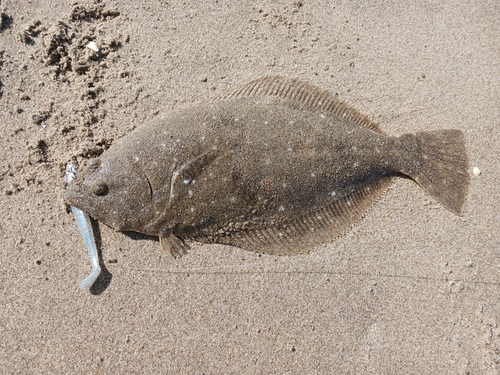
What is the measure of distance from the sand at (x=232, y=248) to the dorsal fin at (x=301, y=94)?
165 millimetres

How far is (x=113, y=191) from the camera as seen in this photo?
8.94 ft

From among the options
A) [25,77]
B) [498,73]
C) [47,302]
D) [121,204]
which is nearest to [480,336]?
[498,73]

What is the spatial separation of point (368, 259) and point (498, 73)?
2319mm

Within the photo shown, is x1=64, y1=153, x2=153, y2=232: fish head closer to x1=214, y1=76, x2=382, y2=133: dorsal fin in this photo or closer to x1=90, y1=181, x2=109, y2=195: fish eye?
x1=90, y1=181, x2=109, y2=195: fish eye

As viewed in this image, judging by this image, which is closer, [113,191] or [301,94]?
[113,191]

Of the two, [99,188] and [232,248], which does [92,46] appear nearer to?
[99,188]

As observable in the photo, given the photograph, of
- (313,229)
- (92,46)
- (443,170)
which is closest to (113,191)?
(92,46)

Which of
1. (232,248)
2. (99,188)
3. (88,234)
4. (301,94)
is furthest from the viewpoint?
(301,94)

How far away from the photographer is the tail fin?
303 cm

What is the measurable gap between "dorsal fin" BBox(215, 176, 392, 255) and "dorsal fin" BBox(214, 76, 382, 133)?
644 mm

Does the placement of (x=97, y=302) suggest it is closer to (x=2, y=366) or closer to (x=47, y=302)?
(x=47, y=302)

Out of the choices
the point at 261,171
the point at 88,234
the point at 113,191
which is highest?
the point at 113,191

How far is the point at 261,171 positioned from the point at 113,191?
1.21 meters

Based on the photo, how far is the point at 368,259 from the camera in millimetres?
3000
